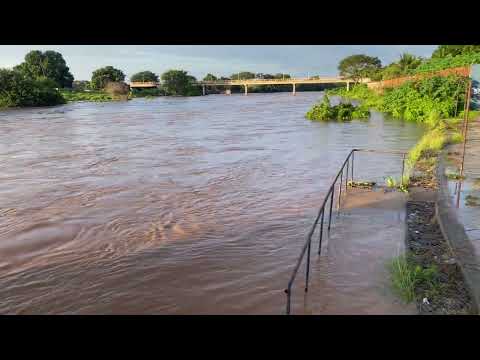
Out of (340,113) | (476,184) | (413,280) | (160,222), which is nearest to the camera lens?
(413,280)

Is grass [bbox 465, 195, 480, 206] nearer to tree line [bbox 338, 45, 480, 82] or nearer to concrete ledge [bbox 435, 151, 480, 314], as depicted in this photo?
concrete ledge [bbox 435, 151, 480, 314]

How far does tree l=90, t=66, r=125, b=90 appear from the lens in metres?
83.8

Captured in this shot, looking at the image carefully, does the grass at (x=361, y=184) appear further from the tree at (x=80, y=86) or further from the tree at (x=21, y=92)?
the tree at (x=80, y=86)

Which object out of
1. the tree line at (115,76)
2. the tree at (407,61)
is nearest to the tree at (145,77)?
the tree line at (115,76)

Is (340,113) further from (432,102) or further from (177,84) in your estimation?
(177,84)

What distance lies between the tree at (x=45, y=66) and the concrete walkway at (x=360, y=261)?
7913 centimetres

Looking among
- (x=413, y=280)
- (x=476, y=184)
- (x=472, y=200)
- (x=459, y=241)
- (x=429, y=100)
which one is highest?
(x=429, y=100)

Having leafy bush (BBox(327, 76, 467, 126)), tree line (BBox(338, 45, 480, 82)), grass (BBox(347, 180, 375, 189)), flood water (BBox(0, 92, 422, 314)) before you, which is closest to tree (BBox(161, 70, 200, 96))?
tree line (BBox(338, 45, 480, 82))

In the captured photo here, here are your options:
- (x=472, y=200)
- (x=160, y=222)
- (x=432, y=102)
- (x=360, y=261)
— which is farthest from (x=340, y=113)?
(x=360, y=261)

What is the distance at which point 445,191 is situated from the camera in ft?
26.6

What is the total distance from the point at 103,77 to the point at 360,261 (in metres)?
87.7

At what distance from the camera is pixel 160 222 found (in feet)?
25.3

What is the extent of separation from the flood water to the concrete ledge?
7.20ft
